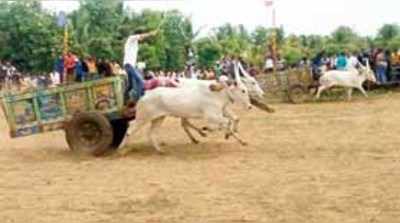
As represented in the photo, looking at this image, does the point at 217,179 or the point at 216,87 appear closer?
the point at 217,179

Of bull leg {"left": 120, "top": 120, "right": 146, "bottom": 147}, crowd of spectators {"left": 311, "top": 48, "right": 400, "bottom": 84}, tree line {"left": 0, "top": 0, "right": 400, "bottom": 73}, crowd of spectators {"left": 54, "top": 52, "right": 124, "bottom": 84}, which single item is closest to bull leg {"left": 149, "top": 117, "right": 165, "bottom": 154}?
bull leg {"left": 120, "top": 120, "right": 146, "bottom": 147}

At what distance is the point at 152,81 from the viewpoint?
686 inches

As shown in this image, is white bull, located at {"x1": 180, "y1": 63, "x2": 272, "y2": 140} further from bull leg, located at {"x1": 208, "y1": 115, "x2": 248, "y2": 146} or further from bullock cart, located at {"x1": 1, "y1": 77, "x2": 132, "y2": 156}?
bullock cart, located at {"x1": 1, "y1": 77, "x2": 132, "y2": 156}

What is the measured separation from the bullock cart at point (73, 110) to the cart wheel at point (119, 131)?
30cm

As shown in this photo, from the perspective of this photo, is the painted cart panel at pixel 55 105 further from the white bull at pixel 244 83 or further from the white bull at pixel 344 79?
the white bull at pixel 344 79

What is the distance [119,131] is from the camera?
1662 centimetres

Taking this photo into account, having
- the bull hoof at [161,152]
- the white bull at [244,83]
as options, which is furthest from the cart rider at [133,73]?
the bull hoof at [161,152]

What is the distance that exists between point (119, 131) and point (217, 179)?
4.83 m

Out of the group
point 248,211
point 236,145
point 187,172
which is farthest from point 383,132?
point 248,211

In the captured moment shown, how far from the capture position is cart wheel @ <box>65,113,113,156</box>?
50.8ft

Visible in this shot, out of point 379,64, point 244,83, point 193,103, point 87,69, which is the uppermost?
point 87,69

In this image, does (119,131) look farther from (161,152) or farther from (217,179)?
(217,179)

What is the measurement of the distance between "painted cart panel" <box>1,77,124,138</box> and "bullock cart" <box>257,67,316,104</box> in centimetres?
1421

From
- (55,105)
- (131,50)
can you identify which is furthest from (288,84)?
(55,105)
